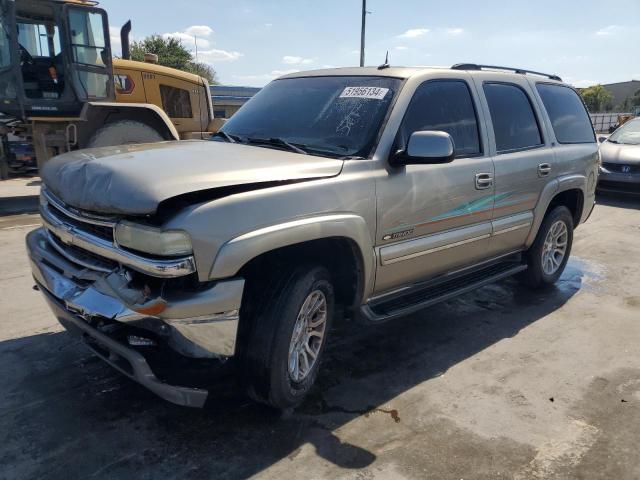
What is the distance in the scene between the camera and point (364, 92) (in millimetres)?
3713

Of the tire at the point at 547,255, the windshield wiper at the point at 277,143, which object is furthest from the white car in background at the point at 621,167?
the windshield wiper at the point at 277,143

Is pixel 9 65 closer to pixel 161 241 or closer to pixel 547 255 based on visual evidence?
pixel 161 241

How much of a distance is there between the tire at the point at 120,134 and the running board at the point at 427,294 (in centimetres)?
693

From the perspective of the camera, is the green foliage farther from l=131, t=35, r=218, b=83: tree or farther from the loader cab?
the loader cab

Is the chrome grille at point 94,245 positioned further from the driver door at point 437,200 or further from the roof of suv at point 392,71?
the roof of suv at point 392,71

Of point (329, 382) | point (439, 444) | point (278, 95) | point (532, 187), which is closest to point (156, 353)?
point (329, 382)

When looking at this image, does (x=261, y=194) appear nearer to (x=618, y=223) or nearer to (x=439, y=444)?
(x=439, y=444)

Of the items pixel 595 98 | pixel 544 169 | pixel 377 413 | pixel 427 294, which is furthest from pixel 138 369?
pixel 595 98

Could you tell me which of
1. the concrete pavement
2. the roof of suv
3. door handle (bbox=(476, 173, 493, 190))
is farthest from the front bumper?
door handle (bbox=(476, 173, 493, 190))

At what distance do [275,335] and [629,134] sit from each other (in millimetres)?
11583

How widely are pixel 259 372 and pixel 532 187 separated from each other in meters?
3.10

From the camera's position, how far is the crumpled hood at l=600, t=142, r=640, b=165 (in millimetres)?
10460

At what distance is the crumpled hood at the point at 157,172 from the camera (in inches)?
98.6

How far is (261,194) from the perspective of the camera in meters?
2.70
